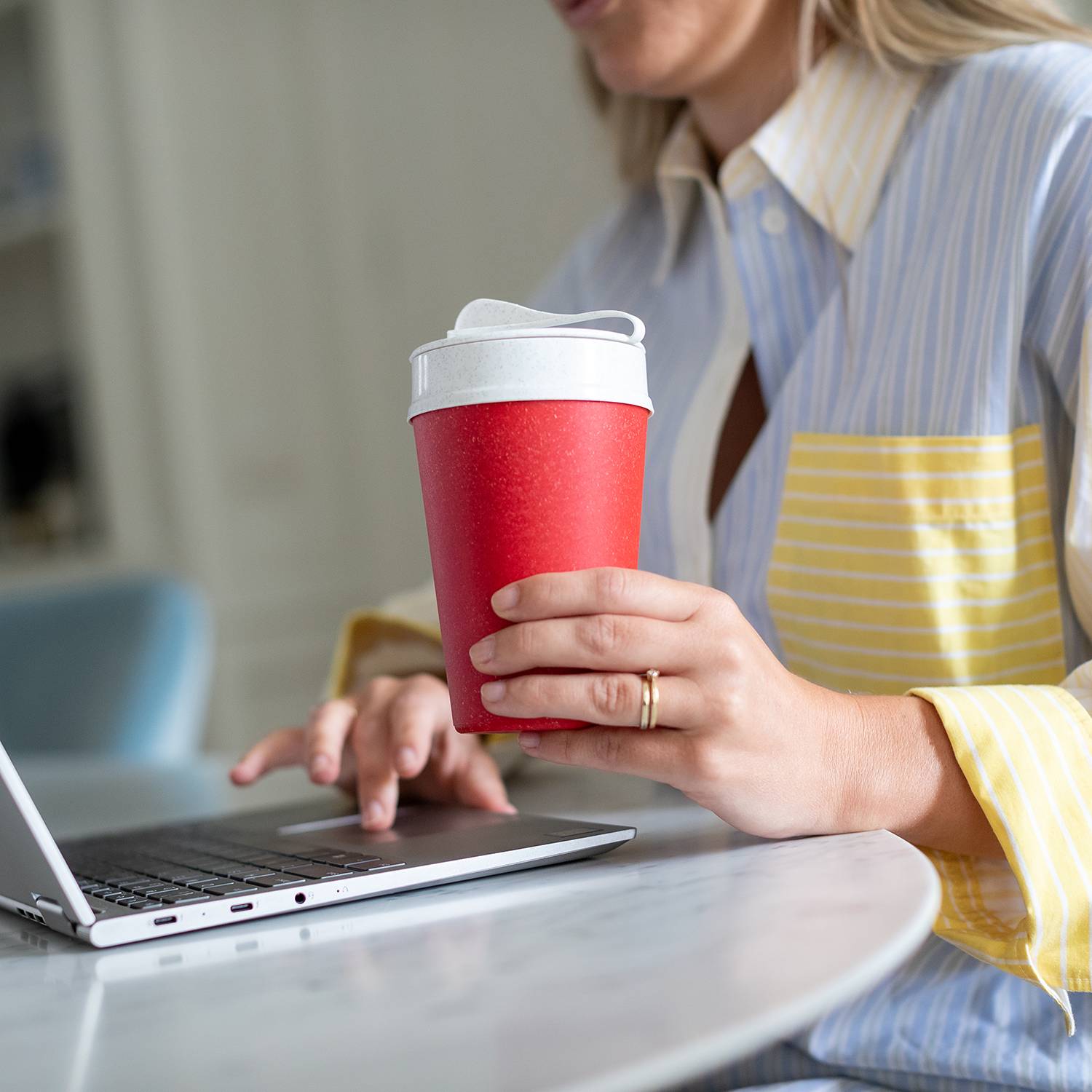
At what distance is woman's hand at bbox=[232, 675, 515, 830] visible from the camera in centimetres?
74

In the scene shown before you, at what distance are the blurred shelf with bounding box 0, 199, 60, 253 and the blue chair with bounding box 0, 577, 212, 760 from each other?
175cm

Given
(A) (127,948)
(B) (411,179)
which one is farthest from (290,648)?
(A) (127,948)

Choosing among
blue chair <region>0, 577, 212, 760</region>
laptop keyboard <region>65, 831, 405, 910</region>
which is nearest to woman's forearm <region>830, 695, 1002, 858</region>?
laptop keyboard <region>65, 831, 405, 910</region>

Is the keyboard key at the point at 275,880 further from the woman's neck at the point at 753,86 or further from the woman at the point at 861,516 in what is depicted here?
the woman's neck at the point at 753,86

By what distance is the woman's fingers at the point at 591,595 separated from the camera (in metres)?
0.50

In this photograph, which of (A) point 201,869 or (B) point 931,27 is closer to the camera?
(A) point 201,869

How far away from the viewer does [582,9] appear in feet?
3.15

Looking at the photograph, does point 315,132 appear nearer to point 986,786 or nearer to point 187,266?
point 187,266

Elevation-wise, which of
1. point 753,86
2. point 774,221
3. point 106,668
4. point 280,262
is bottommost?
point 106,668

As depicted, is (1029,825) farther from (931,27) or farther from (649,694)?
(931,27)

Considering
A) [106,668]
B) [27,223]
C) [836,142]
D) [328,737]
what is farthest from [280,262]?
[328,737]

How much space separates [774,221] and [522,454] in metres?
0.56

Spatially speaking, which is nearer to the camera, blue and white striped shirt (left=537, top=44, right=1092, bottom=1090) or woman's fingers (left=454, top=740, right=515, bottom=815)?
blue and white striped shirt (left=537, top=44, right=1092, bottom=1090)

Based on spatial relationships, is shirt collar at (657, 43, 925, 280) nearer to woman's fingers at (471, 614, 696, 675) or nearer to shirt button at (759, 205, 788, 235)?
shirt button at (759, 205, 788, 235)
